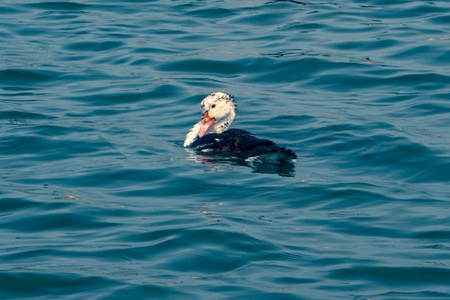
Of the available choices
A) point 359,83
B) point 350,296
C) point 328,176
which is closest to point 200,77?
point 359,83

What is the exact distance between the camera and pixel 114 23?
20.4 metres

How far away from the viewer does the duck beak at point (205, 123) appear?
13727 millimetres

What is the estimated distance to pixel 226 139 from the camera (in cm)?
1288

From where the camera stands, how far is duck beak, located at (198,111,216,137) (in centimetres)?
1373

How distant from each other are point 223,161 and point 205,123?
1.18 m

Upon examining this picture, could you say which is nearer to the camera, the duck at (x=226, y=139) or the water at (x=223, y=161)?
the water at (x=223, y=161)

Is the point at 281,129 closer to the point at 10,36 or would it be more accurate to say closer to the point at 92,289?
the point at 92,289

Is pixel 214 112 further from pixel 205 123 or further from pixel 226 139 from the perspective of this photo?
pixel 226 139

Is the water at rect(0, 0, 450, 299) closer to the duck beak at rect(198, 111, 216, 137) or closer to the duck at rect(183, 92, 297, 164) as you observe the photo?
the duck at rect(183, 92, 297, 164)

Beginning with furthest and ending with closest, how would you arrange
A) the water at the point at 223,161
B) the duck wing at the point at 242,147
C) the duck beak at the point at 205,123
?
the duck beak at the point at 205,123, the duck wing at the point at 242,147, the water at the point at 223,161

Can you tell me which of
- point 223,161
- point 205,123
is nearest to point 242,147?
point 223,161

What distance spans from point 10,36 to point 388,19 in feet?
21.1

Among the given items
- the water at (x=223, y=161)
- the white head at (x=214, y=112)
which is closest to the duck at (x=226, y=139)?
the white head at (x=214, y=112)

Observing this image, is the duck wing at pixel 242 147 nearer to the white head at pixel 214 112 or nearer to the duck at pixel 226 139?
the duck at pixel 226 139
